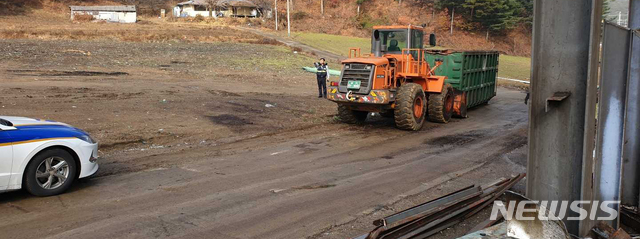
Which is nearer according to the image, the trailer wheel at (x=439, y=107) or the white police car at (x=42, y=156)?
the white police car at (x=42, y=156)

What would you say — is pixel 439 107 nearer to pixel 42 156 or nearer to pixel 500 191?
pixel 500 191

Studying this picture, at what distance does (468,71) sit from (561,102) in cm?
1386

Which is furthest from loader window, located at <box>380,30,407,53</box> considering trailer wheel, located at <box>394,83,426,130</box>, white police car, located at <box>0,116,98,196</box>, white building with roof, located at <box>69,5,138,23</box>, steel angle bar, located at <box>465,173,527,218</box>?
white building with roof, located at <box>69,5,138,23</box>

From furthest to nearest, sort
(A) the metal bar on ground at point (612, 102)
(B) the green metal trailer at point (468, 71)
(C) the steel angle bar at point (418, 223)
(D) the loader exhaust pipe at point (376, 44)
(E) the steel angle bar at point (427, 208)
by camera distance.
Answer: (B) the green metal trailer at point (468, 71)
(D) the loader exhaust pipe at point (376, 44)
(E) the steel angle bar at point (427, 208)
(C) the steel angle bar at point (418, 223)
(A) the metal bar on ground at point (612, 102)

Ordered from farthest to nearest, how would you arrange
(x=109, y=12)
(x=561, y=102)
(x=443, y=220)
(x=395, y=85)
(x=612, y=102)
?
(x=109, y=12) < (x=395, y=85) < (x=443, y=220) < (x=612, y=102) < (x=561, y=102)

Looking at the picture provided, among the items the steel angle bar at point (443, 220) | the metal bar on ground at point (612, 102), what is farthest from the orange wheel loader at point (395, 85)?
the metal bar on ground at point (612, 102)

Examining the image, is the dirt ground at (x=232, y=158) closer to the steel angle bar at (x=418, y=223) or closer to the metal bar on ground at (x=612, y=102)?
the steel angle bar at (x=418, y=223)

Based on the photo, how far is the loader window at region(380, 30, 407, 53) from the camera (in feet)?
50.6

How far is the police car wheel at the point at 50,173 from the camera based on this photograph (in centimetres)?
743

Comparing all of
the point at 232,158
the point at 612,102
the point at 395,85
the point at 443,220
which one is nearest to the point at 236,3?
the point at 395,85

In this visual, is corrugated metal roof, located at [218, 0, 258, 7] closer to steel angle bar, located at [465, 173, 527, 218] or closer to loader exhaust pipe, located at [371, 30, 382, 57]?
loader exhaust pipe, located at [371, 30, 382, 57]

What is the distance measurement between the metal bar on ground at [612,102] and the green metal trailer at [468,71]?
476 inches

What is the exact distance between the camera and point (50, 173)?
766 cm

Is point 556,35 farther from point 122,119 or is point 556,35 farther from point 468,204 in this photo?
point 122,119
